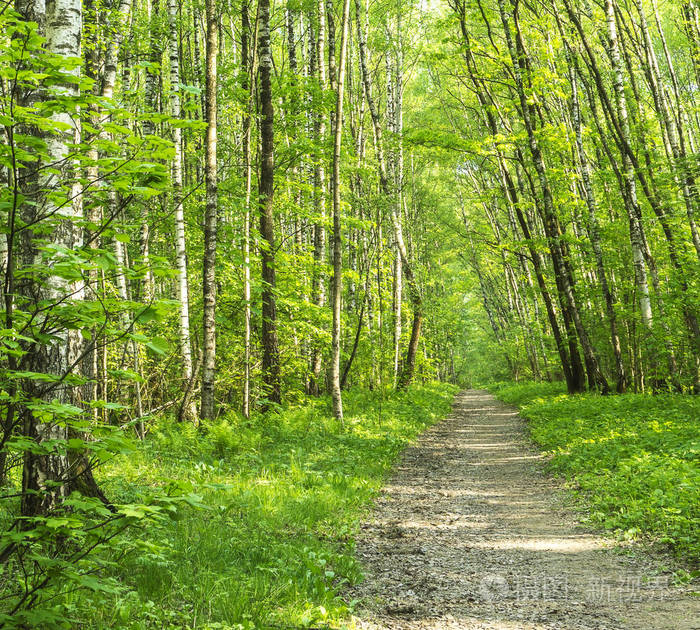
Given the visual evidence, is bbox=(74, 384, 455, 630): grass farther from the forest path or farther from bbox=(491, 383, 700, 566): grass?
bbox=(491, 383, 700, 566): grass

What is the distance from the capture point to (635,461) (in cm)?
720

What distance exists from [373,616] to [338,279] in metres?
8.50

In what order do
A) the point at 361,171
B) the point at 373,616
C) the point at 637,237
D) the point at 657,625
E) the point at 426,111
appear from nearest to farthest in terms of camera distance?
the point at 657,625
the point at 373,616
the point at 637,237
the point at 361,171
the point at 426,111

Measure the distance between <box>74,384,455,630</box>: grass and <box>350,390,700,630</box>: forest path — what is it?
1.22 ft

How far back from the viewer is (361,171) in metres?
13.6

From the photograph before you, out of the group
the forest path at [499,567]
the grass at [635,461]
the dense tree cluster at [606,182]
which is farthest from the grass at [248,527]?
the dense tree cluster at [606,182]

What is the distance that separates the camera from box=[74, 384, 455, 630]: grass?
3.33 metres

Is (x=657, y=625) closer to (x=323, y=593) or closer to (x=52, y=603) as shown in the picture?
(x=323, y=593)

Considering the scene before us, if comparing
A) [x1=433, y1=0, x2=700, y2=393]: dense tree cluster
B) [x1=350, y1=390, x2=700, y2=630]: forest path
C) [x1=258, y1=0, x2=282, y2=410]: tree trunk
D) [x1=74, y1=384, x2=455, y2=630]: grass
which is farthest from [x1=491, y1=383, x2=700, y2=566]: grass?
[x1=258, y1=0, x2=282, y2=410]: tree trunk

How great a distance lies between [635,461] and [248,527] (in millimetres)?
5571

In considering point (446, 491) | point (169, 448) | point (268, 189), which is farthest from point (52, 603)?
point (268, 189)

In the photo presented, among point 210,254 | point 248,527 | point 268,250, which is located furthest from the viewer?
point 268,250

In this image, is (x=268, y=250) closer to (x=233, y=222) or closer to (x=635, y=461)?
(x=233, y=222)

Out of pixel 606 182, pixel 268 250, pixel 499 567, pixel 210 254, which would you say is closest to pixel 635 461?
pixel 499 567
